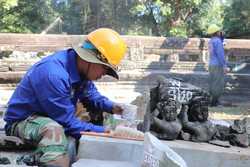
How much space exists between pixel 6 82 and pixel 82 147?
846 cm

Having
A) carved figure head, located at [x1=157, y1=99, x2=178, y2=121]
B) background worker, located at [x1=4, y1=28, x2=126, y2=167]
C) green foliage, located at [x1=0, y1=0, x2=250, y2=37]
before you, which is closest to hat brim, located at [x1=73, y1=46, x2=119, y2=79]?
background worker, located at [x1=4, y1=28, x2=126, y2=167]

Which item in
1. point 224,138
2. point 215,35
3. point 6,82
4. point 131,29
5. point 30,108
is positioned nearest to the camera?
point 30,108

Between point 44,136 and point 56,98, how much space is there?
0.27 m

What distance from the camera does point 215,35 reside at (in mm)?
11016

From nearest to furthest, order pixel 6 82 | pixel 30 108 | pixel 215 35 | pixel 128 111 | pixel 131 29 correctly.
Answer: pixel 30 108, pixel 128 111, pixel 215 35, pixel 6 82, pixel 131 29

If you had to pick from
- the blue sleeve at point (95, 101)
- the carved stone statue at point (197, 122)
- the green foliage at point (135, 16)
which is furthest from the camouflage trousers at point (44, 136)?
the green foliage at point (135, 16)

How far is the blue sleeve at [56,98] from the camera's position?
3.55 metres

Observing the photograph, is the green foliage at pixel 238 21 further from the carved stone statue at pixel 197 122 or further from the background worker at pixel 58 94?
the background worker at pixel 58 94

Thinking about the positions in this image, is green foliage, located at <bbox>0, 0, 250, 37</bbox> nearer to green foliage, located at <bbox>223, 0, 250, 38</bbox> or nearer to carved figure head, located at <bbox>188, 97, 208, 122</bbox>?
green foliage, located at <bbox>223, 0, 250, 38</bbox>

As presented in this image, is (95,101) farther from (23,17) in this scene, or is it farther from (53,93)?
(23,17)

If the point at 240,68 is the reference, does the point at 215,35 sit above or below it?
above

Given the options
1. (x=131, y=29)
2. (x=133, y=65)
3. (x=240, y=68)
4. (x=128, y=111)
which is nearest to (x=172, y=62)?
(x=133, y=65)

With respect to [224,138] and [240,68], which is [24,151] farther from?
[240,68]

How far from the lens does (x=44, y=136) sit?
354 cm
